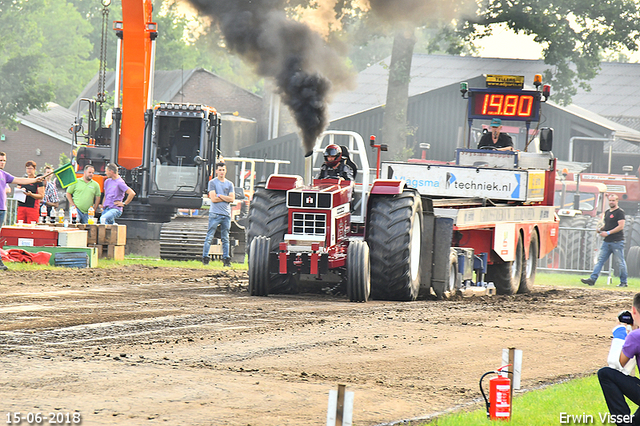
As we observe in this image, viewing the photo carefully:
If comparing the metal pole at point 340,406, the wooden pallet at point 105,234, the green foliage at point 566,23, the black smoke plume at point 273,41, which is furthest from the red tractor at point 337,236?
the green foliage at point 566,23

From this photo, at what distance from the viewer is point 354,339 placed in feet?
32.7

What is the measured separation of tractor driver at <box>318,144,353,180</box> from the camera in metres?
14.2

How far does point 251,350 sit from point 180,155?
12.7m

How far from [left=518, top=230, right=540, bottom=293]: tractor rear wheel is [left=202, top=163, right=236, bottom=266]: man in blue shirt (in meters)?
5.79

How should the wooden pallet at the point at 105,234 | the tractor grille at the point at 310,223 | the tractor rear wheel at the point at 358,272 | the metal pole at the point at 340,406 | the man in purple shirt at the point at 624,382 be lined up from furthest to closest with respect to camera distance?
1. the wooden pallet at the point at 105,234
2. the tractor grille at the point at 310,223
3. the tractor rear wheel at the point at 358,272
4. the man in purple shirt at the point at 624,382
5. the metal pole at the point at 340,406

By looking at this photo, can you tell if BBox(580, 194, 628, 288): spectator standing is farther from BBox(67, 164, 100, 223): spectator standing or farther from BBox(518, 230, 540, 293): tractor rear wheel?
BBox(67, 164, 100, 223): spectator standing

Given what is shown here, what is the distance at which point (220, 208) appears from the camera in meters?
19.1

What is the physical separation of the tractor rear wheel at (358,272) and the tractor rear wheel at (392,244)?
31 centimetres

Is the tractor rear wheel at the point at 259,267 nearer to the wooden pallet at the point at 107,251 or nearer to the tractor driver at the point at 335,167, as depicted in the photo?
the tractor driver at the point at 335,167

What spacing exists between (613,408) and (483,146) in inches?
479

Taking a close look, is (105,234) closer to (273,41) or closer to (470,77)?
(273,41)

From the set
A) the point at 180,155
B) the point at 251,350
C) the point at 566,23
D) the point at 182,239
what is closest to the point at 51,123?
the point at 566,23

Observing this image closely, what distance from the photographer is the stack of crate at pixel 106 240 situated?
61.2 ft

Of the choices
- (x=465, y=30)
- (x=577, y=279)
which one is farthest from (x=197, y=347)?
(x=465, y=30)
